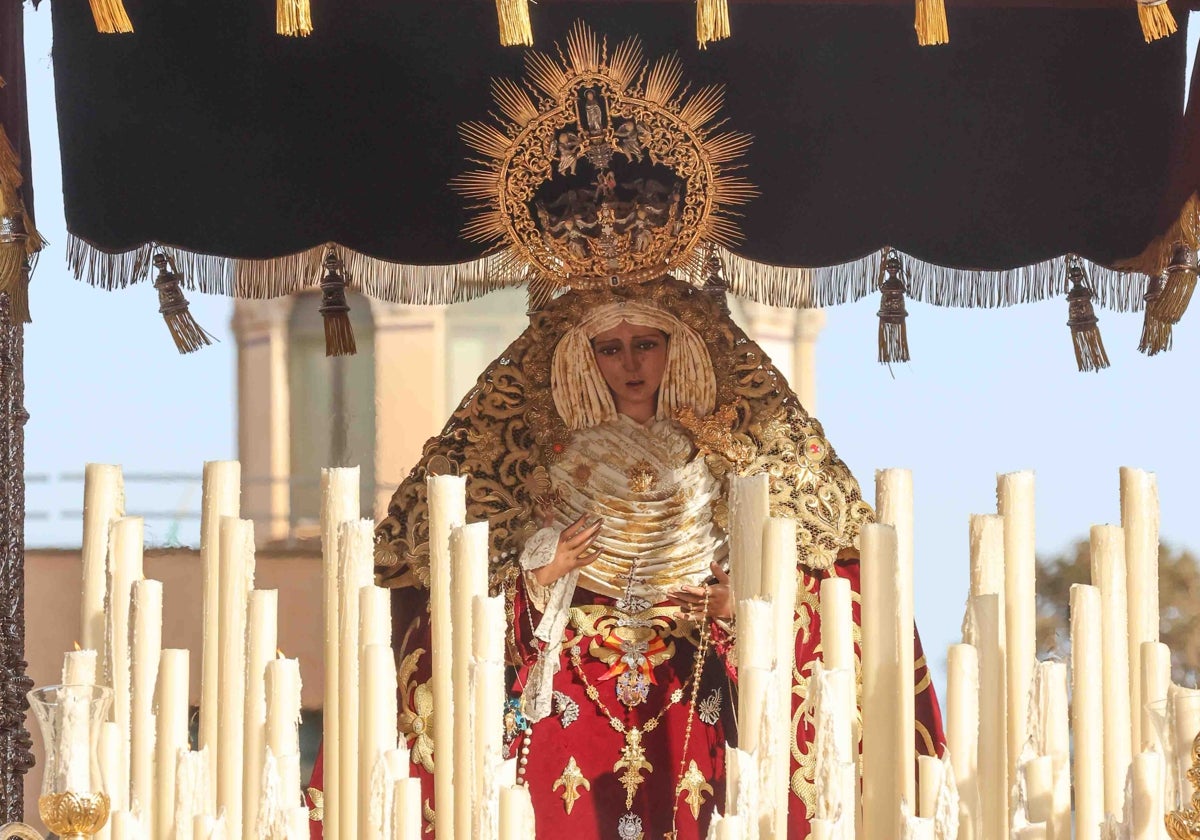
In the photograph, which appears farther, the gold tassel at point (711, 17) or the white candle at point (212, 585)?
the gold tassel at point (711, 17)

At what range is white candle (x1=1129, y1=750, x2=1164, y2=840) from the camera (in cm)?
213

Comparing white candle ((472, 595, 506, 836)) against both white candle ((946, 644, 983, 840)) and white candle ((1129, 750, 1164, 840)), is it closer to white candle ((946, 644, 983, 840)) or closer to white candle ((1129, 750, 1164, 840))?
white candle ((946, 644, 983, 840))

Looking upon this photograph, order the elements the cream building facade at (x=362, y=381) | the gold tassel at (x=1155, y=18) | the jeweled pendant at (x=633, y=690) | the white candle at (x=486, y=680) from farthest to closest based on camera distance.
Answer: the cream building facade at (x=362, y=381) → the jeweled pendant at (x=633, y=690) → the gold tassel at (x=1155, y=18) → the white candle at (x=486, y=680)

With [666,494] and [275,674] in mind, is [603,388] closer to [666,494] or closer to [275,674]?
[666,494]

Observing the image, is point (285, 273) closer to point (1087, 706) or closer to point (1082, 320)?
point (1082, 320)

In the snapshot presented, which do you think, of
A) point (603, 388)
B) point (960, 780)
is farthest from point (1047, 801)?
point (603, 388)

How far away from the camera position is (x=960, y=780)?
2422mm

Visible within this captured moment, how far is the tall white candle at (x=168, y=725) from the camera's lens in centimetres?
273

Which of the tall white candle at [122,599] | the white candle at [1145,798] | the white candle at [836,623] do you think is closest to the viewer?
the white candle at [1145,798]

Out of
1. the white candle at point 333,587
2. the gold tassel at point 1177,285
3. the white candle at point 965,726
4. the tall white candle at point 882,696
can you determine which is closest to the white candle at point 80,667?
the white candle at point 333,587

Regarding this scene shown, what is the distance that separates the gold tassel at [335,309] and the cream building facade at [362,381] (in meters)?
1.05

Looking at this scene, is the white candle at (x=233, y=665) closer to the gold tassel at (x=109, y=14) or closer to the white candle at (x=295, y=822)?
the white candle at (x=295, y=822)

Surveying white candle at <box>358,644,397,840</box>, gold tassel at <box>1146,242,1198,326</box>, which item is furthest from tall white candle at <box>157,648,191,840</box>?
gold tassel at <box>1146,242,1198,326</box>

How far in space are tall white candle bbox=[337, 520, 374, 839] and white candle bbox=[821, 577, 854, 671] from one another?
0.61 m
